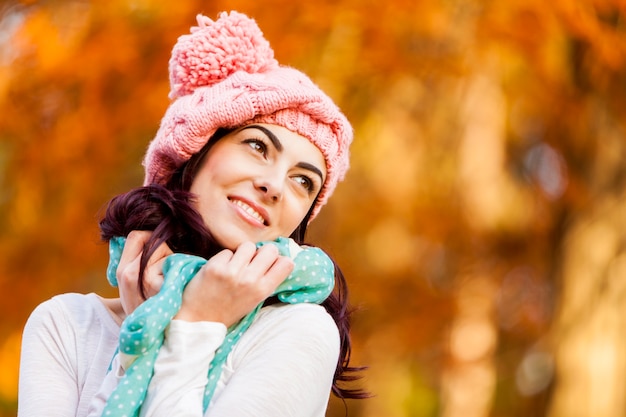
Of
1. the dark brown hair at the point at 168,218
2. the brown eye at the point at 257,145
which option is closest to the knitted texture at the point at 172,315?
the dark brown hair at the point at 168,218

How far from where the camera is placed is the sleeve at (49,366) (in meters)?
1.83

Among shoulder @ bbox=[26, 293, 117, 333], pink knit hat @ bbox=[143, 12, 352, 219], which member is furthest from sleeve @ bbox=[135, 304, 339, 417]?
pink knit hat @ bbox=[143, 12, 352, 219]

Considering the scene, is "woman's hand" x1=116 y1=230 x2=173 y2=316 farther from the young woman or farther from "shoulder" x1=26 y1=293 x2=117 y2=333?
"shoulder" x1=26 y1=293 x2=117 y2=333

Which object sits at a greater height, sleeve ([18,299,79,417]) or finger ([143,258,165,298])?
finger ([143,258,165,298])

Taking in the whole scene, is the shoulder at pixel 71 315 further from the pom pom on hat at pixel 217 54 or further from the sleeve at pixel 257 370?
the pom pom on hat at pixel 217 54

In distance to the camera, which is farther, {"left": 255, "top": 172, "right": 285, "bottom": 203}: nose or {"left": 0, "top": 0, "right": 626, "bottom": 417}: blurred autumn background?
{"left": 0, "top": 0, "right": 626, "bottom": 417}: blurred autumn background

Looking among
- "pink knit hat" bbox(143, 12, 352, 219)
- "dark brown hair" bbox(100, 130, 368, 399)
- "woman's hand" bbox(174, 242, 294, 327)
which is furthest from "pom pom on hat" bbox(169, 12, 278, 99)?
"woman's hand" bbox(174, 242, 294, 327)

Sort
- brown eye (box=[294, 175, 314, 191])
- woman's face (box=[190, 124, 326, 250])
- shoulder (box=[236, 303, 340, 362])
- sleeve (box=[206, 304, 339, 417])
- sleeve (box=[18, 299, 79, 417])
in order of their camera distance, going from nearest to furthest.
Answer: sleeve (box=[206, 304, 339, 417]) → shoulder (box=[236, 303, 340, 362]) → sleeve (box=[18, 299, 79, 417]) → woman's face (box=[190, 124, 326, 250]) → brown eye (box=[294, 175, 314, 191])

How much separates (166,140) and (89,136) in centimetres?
306

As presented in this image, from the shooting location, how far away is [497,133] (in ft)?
22.0

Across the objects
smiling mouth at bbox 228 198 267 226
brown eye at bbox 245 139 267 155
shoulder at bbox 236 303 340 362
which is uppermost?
brown eye at bbox 245 139 267 155

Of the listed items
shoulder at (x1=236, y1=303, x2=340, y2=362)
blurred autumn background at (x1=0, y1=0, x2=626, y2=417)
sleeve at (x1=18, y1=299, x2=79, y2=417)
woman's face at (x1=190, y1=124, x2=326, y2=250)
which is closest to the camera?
shoulder at (x1=236, y1=303, x2=340, y2=362)

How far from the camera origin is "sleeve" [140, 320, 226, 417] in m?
1.62

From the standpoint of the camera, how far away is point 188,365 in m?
1.67
